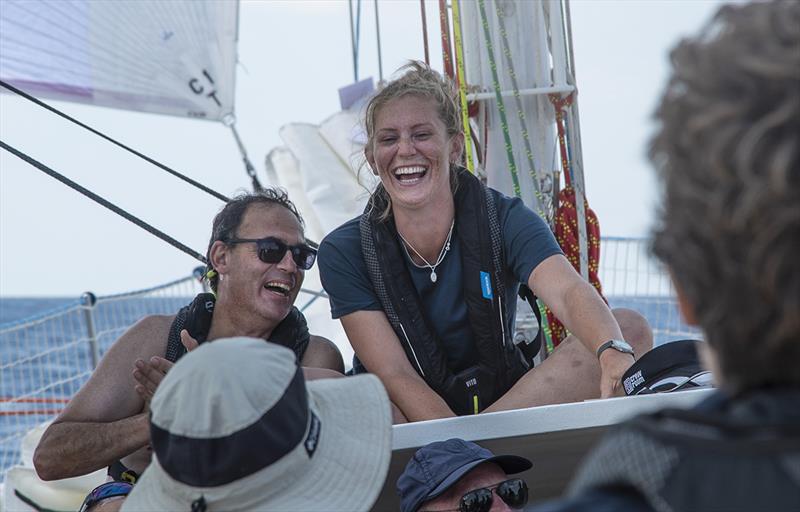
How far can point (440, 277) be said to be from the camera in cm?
330

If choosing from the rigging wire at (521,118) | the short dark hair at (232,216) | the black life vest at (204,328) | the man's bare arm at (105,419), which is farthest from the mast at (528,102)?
the man's bare arm at (105,419)

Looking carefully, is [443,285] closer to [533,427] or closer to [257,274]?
[257,274]

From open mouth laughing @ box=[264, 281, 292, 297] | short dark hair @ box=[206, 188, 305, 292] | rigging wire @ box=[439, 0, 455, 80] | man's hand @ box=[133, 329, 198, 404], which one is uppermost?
rigging wire @ box=[439, 0, 455, 80]

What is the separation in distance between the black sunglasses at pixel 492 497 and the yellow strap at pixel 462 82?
6.55 feet

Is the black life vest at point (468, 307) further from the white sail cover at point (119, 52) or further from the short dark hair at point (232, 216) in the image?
the white sail cover at point (119, 52)

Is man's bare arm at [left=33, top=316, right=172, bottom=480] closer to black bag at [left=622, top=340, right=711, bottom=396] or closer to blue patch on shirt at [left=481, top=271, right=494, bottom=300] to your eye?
blue patch on shirt at [left=481, top=271, right=494, bottom=300]

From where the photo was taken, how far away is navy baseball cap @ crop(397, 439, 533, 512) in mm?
2141

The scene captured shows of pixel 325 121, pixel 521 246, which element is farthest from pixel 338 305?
pixel 325 121

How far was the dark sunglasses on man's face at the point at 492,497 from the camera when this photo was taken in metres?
2.17

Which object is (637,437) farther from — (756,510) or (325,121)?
(325,121)

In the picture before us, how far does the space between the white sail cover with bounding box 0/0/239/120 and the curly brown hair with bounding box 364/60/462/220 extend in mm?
2411

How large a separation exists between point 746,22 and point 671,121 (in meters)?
0.09

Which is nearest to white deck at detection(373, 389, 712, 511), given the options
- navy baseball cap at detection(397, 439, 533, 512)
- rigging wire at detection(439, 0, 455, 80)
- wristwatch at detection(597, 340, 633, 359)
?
navy baseball cap at detection(397, 439, 533, 512)

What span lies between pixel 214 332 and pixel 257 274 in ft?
0.66
